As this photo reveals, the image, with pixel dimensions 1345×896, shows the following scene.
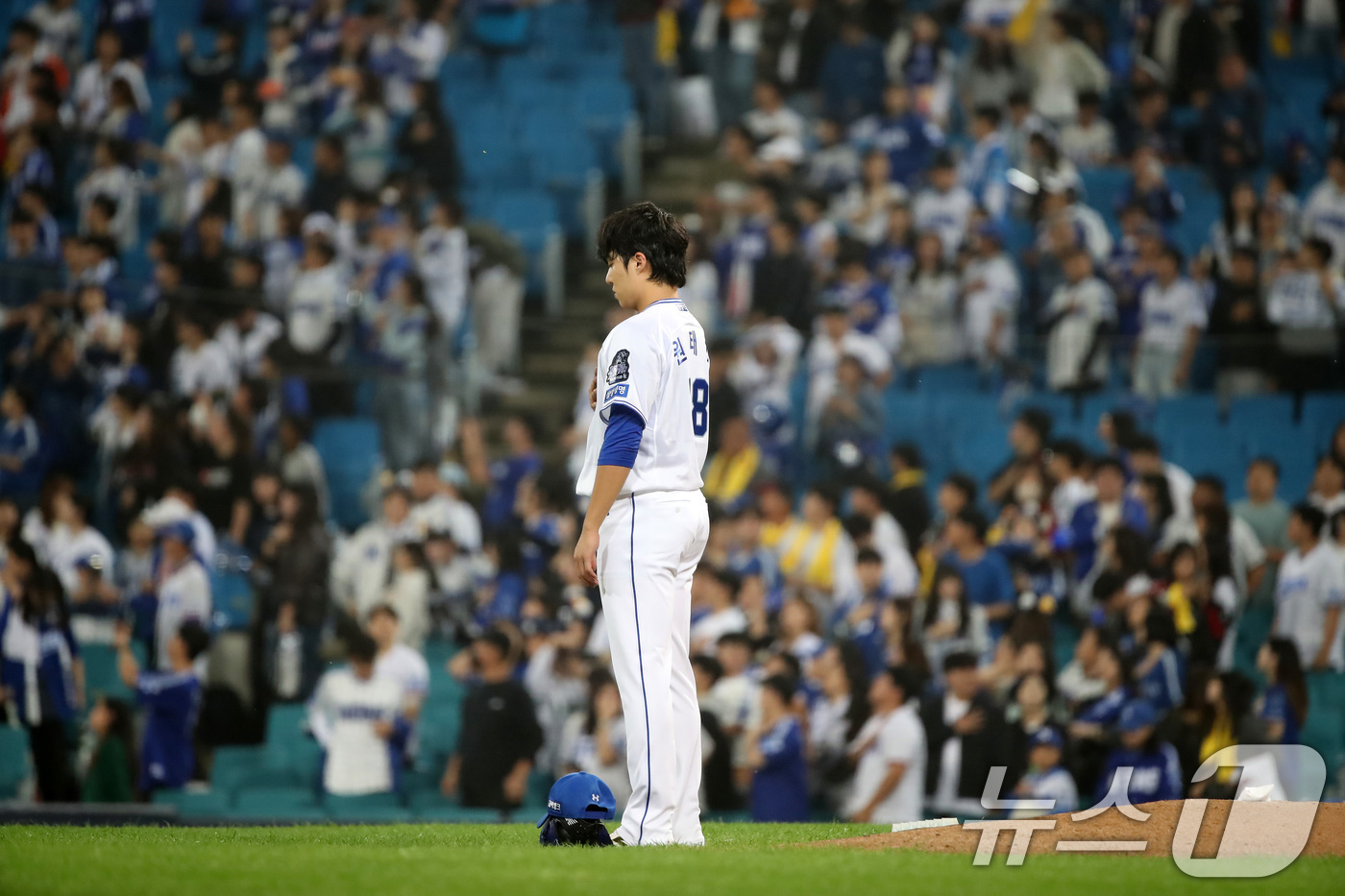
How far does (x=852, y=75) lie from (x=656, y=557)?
33.4 feet

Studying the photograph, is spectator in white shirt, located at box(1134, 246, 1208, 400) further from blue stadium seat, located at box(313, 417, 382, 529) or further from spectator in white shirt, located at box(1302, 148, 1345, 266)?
blue stadium seat, located at box(313, 417, 382, 529)

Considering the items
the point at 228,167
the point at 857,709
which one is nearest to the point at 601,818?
the point at 857,709

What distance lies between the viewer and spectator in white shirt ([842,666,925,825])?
30.0ft

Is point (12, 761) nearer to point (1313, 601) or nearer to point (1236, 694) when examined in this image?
point (1236, 694)

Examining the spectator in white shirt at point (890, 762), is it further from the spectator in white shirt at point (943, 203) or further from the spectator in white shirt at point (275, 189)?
the spectator in white shirt at point (275, 189)

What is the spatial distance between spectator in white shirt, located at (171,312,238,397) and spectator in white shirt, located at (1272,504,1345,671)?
7.64 metres

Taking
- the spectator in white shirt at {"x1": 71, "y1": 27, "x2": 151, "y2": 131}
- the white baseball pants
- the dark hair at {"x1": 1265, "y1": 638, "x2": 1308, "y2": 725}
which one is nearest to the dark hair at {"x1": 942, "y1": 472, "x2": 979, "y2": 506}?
the dark hair at {"x1": 1265, "y1": 638, "x2": 1308, "y2": 725}

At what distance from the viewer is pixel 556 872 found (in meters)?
3.86

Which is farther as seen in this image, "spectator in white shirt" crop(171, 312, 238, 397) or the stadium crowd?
"spectator in white shirt" crop(171, 312, 238, 397)

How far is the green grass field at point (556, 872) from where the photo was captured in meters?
3.68

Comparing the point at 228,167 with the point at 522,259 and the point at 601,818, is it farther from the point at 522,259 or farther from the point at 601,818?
the point at 601,818

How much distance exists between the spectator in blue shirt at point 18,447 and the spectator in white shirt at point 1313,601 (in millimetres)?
8661

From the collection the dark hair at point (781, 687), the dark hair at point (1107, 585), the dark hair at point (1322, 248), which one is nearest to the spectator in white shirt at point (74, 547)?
the dark hair at point (781, 687)

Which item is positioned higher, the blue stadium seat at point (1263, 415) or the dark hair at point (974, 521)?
the blue stadium seat at point (1263, 415)
